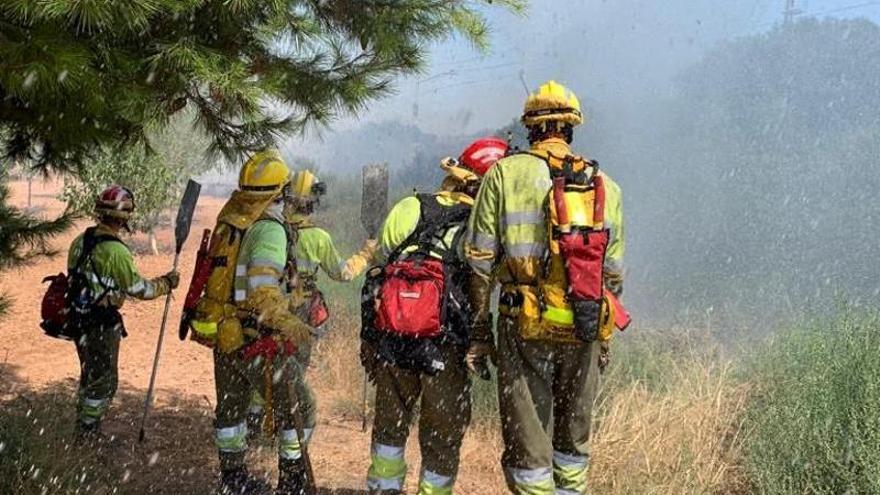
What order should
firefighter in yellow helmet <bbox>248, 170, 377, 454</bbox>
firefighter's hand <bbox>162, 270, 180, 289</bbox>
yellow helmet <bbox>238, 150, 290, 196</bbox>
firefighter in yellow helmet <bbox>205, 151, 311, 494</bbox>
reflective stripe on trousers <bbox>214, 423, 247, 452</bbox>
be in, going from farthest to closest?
firefighter in yellow helmet <bbox>248, 170, 377, 454</bbox>, firefighter's hand <bbox>162, 270, 180, 289</bbox>, reflective stripe on trousers <bbox>214, 423, 247, 452</bbox>, yellow helmet <bbox>238, 150, 290, 196</bbox>, firefighter in yellow helmet <bbox>205, 151, 311, 494</bbox>

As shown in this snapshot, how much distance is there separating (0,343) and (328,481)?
19.5 ft

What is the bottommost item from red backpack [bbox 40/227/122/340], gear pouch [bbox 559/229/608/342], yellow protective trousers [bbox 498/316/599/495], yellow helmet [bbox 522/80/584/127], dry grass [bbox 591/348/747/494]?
dry grass [bbox 591/348/747/494]

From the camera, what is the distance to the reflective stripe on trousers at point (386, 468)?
142 inches

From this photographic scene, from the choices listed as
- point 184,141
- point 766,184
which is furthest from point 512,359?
point 766,184

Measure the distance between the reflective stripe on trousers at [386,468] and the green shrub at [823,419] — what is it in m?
2.06

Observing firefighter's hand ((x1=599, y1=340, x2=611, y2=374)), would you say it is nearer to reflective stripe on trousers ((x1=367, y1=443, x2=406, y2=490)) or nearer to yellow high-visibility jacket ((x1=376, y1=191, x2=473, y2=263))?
yellow high-visibility jacket ((x1=376, y1=191, x2=473, y2=263))

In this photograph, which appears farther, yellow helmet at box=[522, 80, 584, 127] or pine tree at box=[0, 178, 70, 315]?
yellow helmet at box=[522, 80, 584, 127]

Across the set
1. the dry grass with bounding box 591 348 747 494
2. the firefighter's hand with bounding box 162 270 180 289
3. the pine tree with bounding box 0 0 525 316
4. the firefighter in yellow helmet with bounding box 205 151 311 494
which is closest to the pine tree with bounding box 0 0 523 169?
the pine tree with bounding box 0 0 525 316

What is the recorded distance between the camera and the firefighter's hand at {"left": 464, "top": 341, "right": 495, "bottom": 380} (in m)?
3.40

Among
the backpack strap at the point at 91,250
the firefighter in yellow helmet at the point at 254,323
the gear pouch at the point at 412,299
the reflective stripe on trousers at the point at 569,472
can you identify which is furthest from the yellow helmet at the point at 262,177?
the reflective stripe on trousers at the point at 569,472

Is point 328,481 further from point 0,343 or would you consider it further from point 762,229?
point 762,229

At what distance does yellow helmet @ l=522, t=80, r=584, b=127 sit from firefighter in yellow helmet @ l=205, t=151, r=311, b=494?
1.23 m

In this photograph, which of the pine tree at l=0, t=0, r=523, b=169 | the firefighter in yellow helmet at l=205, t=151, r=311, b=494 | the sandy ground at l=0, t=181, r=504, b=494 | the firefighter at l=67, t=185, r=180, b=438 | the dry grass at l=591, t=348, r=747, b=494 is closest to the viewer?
the pine tree at l=0, t=0, r=523, b=169

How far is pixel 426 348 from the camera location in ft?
11.1
